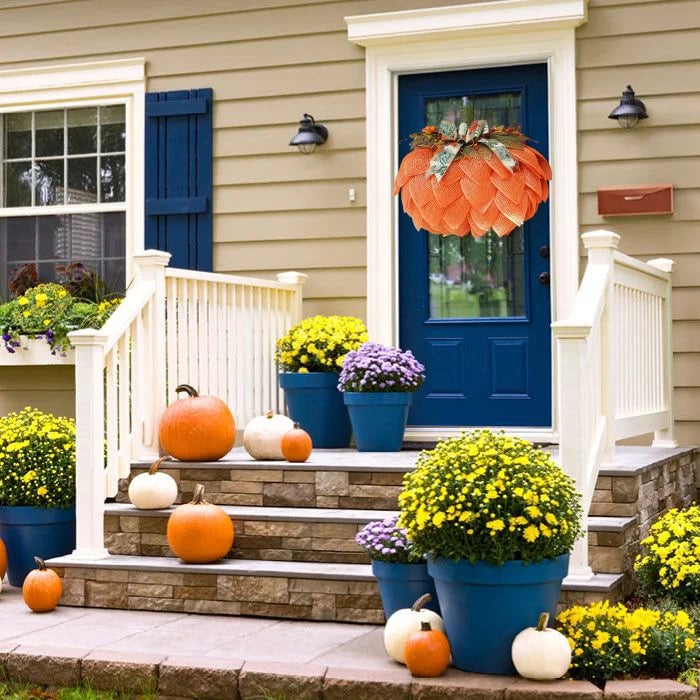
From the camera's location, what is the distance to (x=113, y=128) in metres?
7.16

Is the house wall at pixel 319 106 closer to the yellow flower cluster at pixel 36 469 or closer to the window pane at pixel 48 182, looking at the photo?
the window pane at pixel 48 182

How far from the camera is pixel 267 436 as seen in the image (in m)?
5.43

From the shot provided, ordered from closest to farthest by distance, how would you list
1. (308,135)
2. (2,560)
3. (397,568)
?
(397,568) → (2,560) → (308,135)

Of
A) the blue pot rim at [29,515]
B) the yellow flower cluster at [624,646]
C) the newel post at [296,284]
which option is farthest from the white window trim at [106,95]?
the yellow flower cluster at [624,646]

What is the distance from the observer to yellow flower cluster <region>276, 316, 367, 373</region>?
613 cm

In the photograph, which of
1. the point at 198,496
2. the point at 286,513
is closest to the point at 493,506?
the point at 286,513

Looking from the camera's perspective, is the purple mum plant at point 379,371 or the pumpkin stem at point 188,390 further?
the purple mum plant at point 379,371

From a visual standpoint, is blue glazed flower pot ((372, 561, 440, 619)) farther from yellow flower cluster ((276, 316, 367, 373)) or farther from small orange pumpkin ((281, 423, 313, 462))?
yellow flower cluster ((276, 316, 367, 373))

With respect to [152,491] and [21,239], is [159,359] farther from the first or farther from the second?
[21,239]

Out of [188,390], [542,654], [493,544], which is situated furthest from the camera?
[188,390]


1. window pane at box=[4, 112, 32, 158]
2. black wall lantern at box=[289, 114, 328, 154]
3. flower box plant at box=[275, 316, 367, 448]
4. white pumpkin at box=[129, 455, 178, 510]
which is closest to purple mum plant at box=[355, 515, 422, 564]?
white pumpkin at box=[129, 455, 178, 510]

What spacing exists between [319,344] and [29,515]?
1726mm

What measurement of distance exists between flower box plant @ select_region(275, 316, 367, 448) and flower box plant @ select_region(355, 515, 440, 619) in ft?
6.45

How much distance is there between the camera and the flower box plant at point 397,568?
4129 millimetres
